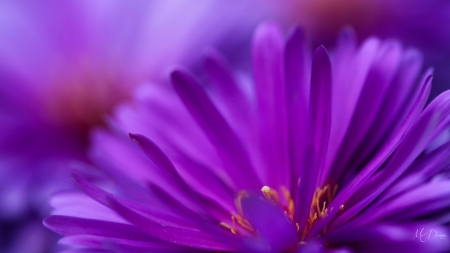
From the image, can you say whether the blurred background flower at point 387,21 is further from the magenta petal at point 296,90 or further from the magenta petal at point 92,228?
the magenta petal at point 92,228

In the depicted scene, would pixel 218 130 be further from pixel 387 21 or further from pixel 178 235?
pixel 387 21

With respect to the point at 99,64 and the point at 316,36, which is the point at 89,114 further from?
the point at 316,36

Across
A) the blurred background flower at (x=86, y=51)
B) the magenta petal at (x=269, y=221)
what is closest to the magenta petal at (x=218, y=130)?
the magenta petal at (x=269, y=221)

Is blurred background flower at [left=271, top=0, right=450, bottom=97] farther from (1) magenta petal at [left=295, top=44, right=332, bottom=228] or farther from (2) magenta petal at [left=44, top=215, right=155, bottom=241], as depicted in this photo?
(2) magenta petal at [left=44, top=215, right=155, bottom=241]

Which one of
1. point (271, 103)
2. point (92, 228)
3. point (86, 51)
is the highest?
point (86, 51)

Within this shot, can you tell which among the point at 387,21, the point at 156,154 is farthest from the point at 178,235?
the point at 387,21

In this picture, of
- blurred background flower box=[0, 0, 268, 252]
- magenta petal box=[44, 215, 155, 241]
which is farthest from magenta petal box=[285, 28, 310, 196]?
blurred background flower box=[0, 0, 268, 252]

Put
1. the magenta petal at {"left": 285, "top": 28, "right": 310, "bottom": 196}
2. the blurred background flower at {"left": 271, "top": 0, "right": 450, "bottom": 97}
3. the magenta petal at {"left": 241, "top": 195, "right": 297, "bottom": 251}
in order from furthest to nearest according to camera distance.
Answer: the blurred background flower at {"left": 271, "top": 0, "right": 450, "bottom": 97}, the magenta petal at {"left": 285, "top": 28, "right": 310, "bottom": 196}, the magenta petal at {"left": 241, "top": 195, "right": 297, "bottom": 251}
